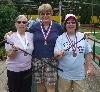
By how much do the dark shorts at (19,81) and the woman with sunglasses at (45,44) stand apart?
0.18 meters

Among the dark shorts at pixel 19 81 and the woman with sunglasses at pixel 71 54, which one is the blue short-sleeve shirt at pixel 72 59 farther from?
the dark shorts at pixel 19 81

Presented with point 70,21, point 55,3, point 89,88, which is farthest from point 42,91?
point 55,3

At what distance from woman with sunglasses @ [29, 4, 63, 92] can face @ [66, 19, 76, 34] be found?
28 centimetres

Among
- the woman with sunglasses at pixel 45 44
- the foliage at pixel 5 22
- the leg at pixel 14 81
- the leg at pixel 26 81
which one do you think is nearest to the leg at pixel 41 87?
the woman with sunglasses at pixel 45 44

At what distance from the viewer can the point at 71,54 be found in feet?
17.4

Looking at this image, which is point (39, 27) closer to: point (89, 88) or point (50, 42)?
point (50, 42)

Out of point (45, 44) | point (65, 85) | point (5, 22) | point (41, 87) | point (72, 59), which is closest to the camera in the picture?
point (72, 59)

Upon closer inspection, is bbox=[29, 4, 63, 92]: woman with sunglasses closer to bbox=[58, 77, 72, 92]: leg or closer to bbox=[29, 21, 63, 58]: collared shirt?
bbox=[29, 21, 63, 58]: collared shirt

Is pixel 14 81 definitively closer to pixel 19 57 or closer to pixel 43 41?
pixel 19 57

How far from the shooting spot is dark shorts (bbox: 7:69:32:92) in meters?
5.55

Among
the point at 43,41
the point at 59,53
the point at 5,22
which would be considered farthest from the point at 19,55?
the point at 5,22

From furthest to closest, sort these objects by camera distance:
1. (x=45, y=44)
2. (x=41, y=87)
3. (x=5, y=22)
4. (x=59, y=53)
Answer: (x=5, y=22), (x=41, y=87), (x=45, y=44), (x=59, y=53)

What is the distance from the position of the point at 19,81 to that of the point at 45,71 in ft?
1.37

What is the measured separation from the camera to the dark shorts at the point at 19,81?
5.55m
